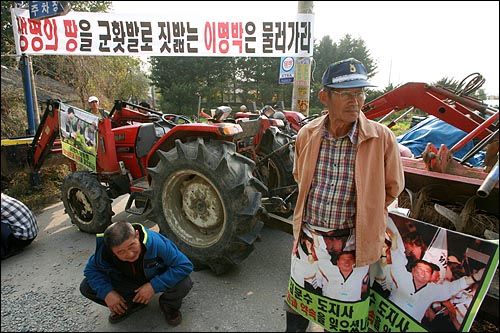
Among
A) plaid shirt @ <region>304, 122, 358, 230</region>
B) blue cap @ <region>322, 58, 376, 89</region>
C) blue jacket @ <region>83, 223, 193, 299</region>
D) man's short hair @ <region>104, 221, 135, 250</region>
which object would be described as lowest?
blue jacket @ <region>83, 223, 193, 299</region>

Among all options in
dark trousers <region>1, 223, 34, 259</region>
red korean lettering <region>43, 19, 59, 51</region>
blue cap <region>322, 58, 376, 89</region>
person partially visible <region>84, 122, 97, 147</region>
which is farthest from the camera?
red korean lettering <region>43, 19, 59, 51</region>

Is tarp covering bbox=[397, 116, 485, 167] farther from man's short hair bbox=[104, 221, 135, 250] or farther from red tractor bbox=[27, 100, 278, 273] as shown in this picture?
man's short hair bbox=[104, 221, 135, 250]

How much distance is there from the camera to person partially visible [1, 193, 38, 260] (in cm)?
263

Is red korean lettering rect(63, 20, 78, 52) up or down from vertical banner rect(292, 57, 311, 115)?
up

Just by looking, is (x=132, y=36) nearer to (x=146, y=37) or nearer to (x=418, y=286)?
(x=146, y=37)

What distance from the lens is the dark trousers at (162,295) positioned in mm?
2018

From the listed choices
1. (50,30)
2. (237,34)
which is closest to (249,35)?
(237,34)

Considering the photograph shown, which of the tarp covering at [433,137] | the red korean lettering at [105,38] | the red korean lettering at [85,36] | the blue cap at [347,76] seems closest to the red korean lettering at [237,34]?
the red korean lettering at [105,38]

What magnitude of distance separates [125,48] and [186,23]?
3.96ft

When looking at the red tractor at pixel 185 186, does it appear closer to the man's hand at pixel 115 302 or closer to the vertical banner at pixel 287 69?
the man's hand at pixel 115 302

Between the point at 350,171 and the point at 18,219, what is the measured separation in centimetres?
294

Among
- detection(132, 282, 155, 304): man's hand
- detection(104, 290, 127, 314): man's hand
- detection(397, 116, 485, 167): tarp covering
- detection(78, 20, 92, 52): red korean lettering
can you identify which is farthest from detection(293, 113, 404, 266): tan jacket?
detection(78, 20, 92, 52): red korean lettering

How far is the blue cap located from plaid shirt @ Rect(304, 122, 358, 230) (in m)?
0.20

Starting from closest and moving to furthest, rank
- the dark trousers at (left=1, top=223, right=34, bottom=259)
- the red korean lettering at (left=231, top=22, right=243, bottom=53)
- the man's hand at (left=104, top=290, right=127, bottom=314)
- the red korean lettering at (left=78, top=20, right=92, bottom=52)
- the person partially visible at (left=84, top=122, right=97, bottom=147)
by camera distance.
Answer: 1. the man's hand at (left=104, top=290, right=127, bottom=314)
2. the dark trousers at (left=1, top=223, right=34, bottom=259)
3. the person partially visible at (left=84, top=122, right=97, bottom=147)
4. the red korean lettering at (left=78, top=20, right=92, bottom=52)
5. the red korean lettering at (left=231, top=22, right=243, bottom=53)
